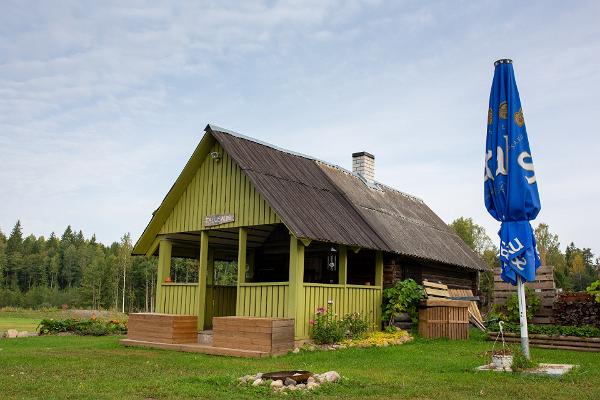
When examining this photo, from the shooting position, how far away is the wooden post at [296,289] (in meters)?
14.0

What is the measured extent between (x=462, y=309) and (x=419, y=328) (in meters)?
1.39

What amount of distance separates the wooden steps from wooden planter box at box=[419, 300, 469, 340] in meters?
5.92

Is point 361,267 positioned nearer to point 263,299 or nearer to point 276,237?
point 276,237

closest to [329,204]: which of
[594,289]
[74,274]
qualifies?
[594,289]

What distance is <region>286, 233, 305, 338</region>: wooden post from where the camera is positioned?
14.0 meters

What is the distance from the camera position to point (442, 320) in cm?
1698

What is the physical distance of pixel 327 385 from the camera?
8734 mm

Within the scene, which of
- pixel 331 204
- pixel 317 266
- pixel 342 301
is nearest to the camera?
pixel 342 301

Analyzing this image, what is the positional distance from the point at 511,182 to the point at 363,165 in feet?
46.4

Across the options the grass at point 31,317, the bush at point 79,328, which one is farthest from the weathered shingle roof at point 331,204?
the grass at point 31,317

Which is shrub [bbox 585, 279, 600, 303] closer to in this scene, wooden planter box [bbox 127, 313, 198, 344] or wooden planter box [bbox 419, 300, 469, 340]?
wooden planter box [bbox 419, 300, 469, 340]

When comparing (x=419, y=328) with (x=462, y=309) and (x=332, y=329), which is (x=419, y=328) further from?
(x=332, y=329)

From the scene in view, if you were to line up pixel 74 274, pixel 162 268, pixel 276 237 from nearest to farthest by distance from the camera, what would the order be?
pixel 162 268 < pixel 276 237 < pixel 74 274

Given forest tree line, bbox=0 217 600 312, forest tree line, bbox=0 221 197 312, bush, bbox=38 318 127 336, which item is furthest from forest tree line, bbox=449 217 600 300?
bush, bbox=38 318 127 336
